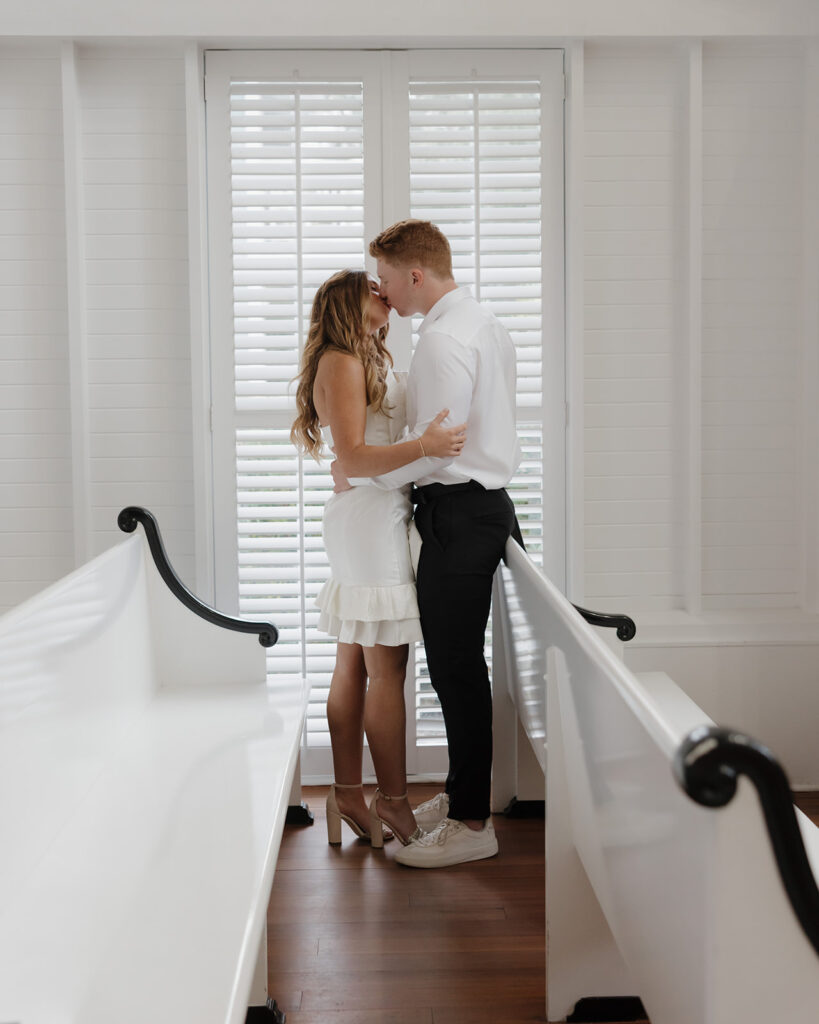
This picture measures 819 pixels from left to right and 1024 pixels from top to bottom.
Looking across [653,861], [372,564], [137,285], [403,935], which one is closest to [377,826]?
[403,935]

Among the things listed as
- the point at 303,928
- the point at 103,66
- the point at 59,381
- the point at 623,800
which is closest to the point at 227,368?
the point at 59,381

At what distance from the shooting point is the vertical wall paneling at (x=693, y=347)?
3.03 metres

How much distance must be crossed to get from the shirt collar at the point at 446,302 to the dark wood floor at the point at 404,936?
4.67ft

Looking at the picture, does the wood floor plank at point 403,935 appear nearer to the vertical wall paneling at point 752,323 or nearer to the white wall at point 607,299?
the white wall at point 607,299

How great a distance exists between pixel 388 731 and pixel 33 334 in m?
1.66

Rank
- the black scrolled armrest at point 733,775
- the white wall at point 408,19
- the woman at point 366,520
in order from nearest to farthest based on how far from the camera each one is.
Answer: the black scrolled armrest at point 733,775
the woman at point 366,520
the white wall at point 408,19

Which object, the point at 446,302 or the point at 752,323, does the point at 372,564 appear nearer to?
the point at 446,302

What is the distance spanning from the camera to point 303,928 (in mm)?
2266

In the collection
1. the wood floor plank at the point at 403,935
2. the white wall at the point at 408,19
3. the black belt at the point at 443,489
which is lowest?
the wood floor plank at the point at 403,935

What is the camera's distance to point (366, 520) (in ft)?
8.46

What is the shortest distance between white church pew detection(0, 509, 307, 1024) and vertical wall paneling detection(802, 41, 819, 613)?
174cm

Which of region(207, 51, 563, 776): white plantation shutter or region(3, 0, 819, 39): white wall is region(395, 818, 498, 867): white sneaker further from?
region(3, 0, 819, 39): white wall

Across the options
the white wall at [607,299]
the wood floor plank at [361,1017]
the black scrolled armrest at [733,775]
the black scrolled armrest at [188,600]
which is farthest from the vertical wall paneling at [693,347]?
the black scrolled armrest at [733,775]

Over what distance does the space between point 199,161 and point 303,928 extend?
2.19 m
